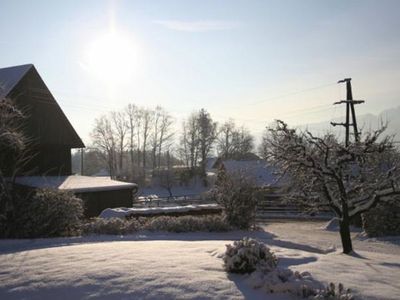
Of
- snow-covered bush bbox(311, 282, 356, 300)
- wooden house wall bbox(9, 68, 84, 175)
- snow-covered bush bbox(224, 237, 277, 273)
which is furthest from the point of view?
wooden house wall bbox(9, 68, 84, 175)

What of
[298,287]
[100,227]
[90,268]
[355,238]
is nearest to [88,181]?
[100,227]

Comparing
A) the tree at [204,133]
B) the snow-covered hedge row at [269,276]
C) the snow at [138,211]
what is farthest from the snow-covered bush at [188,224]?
the tree at [204,133]

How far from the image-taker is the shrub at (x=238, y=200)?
22.8m

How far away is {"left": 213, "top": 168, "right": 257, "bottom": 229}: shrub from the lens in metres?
22.8

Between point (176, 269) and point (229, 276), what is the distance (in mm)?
967

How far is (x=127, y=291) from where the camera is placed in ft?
25.6

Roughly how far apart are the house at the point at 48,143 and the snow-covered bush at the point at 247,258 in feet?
66.3

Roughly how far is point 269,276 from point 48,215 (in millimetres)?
12559

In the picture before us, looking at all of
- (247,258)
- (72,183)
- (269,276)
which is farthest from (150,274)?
(72,183)

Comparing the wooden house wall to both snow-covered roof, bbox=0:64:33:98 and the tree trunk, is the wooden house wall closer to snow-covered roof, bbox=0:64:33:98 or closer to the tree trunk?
snow-covered roof, bbox=0:64:33:98

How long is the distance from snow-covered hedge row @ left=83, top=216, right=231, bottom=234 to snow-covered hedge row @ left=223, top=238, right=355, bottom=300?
12070mm

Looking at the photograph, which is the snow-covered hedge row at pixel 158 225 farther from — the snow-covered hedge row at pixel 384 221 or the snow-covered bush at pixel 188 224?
the snow-covered hedge row at pixel 384 221

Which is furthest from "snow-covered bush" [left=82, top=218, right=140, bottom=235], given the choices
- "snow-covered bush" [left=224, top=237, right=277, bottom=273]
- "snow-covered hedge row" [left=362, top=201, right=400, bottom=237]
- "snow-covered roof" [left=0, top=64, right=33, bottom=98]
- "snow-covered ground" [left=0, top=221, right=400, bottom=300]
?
"snow-covered roof" [left=0, top=64, right=33, bottom=98]

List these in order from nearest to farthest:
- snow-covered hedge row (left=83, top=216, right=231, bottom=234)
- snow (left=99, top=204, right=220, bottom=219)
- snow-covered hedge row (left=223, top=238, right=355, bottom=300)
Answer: snow-covered hedge row (left=223, top=238, right=355, bottom=300)
snow-covered hedge row (left=83, top=216, right=231, bottom=234)
snow (left=99, top=204, right=220, bottom=219)
